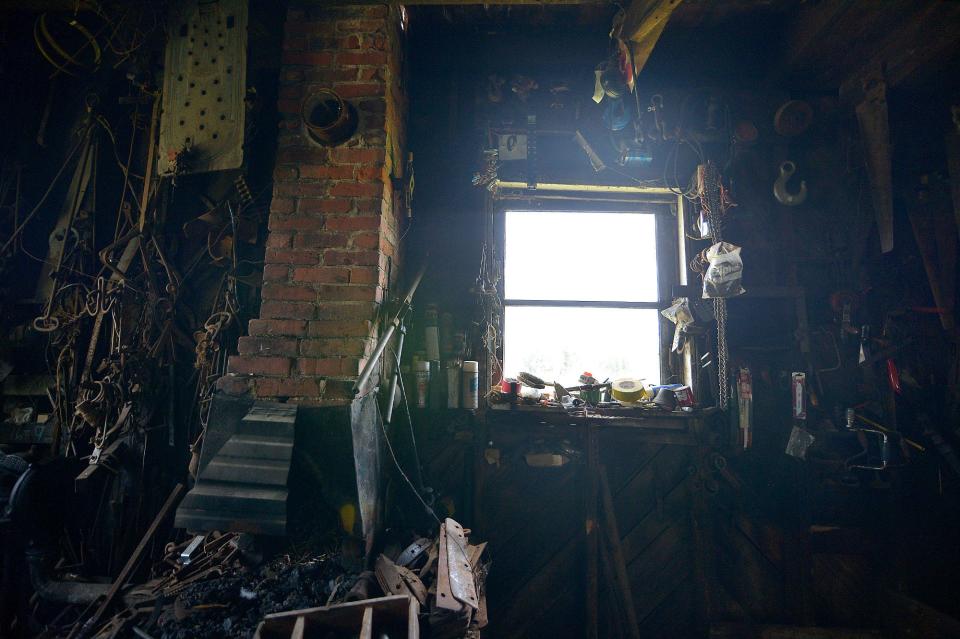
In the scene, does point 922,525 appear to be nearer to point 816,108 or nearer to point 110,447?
point 816,108

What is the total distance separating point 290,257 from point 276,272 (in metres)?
0.10

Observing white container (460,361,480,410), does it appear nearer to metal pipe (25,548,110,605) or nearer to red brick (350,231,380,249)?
red brick (350,231,380,249)

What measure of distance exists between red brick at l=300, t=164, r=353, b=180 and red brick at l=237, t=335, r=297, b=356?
0.82 metres

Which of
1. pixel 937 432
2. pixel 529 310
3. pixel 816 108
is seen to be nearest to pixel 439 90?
pixel 529 310

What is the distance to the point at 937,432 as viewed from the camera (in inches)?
89.3

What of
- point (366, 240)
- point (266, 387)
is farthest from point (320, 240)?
point (266, 387)

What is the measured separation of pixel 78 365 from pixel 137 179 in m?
1.19

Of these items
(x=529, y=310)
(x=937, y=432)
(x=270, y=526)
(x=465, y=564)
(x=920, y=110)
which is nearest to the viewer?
(x=270, y=526)

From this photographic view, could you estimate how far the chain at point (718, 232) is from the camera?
248 cm

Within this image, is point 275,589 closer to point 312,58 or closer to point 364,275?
point 364,275

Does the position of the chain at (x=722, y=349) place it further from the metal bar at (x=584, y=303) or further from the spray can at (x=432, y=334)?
the spray can at (x=432, y=334)

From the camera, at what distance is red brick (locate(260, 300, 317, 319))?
184 cm

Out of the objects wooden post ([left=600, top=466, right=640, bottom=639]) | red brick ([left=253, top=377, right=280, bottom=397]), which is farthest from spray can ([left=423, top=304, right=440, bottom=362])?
wooden post ([left=600, top=466, right=640, bottom=639])

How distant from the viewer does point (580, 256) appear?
298 centimetres
